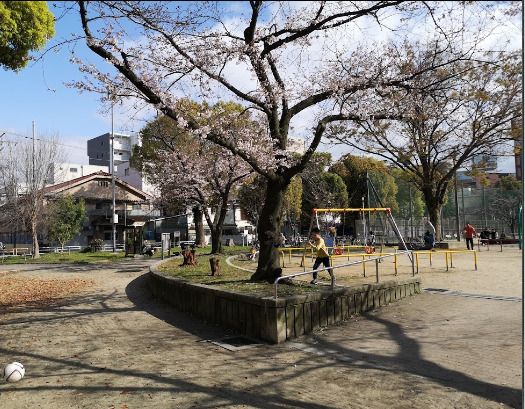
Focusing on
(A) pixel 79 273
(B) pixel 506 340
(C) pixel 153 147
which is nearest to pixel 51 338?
(B) pixel 506 340

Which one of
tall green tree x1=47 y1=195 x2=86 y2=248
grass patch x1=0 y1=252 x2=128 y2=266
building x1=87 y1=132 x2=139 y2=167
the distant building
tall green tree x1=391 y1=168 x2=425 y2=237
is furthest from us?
building x1=87 y1=132 x2=139 y2=167

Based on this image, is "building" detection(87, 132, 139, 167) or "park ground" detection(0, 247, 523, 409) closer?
"park ground" detection(0, 247, 523, 409)

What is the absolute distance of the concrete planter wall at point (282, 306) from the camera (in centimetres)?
742

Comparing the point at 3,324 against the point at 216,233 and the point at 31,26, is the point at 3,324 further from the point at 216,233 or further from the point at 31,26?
the point at 216,233

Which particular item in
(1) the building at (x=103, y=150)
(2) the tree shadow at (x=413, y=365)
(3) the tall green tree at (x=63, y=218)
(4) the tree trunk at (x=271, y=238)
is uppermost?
(1) the building at (x=103, y=150)

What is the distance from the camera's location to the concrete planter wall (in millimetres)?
7422

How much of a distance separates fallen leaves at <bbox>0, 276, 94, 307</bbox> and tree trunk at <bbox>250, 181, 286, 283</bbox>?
19.0ft

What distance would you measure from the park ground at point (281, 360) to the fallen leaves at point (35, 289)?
1.81 metres

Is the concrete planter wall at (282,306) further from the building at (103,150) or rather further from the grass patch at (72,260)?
the building at (103,150)

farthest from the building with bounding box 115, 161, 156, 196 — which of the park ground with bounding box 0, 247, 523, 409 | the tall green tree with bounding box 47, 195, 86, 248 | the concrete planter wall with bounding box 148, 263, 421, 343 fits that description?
the park ground with bounding box 0, 247, 523, 409

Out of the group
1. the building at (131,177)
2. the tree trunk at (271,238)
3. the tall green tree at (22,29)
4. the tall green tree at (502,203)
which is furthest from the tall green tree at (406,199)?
the building at (131,177)

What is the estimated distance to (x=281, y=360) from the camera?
21.0ft

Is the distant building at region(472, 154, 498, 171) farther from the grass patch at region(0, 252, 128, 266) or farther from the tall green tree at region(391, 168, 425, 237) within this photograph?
the grass patch at region(0, 252, 128, 266)

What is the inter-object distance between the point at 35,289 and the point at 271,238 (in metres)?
8.82
